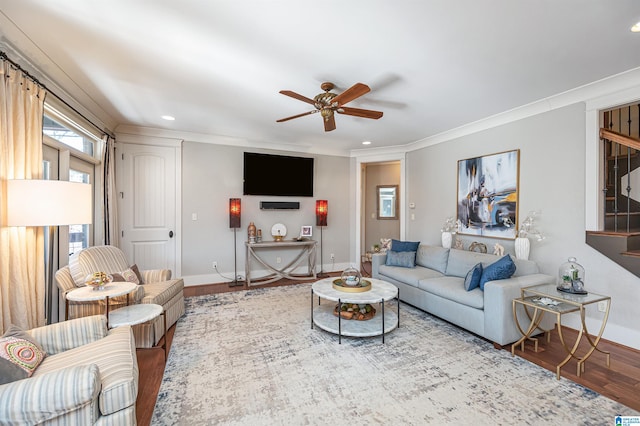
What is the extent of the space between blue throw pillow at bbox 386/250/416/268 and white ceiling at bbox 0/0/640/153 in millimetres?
2068

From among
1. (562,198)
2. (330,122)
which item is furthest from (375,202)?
(330,122)

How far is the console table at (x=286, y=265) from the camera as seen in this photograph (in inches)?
199

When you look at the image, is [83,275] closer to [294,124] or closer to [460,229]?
[294,124]

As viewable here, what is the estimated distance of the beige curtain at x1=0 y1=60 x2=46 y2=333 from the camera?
1.98 m

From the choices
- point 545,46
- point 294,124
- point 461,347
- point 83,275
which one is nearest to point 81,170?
point 83,275

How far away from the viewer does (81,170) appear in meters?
3.55

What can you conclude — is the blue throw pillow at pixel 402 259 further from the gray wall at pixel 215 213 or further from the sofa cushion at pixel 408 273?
the gray wall at pixel 215 213

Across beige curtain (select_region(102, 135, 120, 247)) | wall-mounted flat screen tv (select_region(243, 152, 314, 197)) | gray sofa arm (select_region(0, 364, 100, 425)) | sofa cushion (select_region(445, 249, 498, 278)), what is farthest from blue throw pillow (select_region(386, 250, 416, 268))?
beige curtain (select_region(102, 135, 120, 247))

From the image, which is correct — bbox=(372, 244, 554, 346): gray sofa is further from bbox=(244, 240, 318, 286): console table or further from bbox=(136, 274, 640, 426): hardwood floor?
bbox=(244, 240, 318, 286): console table

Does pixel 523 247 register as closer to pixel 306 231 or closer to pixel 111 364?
pixel 306 231

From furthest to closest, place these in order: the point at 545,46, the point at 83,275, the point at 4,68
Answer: the point at 83,275
the point at 545,46
the point at 4,68

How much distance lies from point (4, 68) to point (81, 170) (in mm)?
1787

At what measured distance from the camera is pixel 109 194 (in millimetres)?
4023

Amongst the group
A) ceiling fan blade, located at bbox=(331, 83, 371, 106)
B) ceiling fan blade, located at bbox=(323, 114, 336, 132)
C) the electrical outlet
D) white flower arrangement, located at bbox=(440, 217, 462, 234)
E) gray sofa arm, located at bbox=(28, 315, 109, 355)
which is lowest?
the electrical outlet
